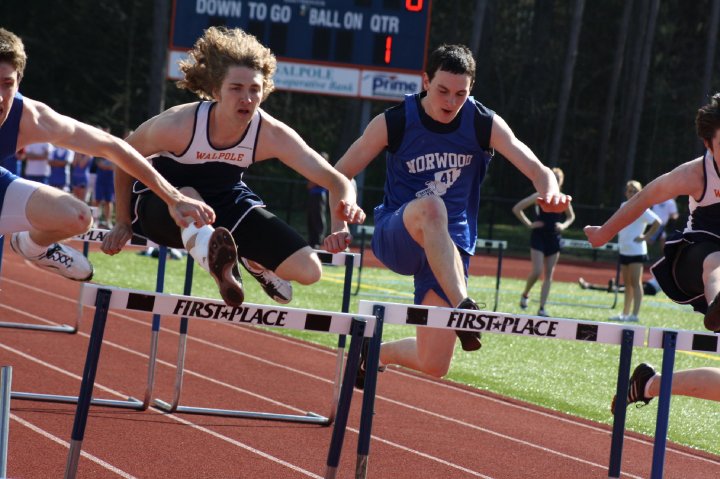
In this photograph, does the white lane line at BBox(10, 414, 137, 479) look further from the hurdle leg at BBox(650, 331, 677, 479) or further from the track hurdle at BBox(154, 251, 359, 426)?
the hurdle leg at BBox(650, 331, 677, 479)

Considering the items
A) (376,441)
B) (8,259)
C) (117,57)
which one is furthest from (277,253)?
(117,57)

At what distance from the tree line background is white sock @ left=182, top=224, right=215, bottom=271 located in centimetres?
2737

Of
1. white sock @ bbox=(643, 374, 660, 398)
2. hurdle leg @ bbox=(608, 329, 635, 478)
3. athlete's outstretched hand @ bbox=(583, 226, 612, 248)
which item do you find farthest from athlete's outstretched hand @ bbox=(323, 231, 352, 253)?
white sock @ bbox=(643, 374, 660, 398)

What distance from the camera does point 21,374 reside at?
7844 mm

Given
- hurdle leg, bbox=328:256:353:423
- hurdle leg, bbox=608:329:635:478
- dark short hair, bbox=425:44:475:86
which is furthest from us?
A: hurdle leg, bbox=328:256:353:423

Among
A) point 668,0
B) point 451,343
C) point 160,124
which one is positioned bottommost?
point 451,343

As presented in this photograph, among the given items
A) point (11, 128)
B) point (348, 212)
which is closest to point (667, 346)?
point (348, 212)

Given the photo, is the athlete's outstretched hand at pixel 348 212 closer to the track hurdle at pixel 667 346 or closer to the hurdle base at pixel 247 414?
the track hurdle at pixel 667 346

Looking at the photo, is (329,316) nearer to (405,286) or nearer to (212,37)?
(212,37)

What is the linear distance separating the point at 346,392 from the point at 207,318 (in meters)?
0.60

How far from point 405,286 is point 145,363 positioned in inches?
348

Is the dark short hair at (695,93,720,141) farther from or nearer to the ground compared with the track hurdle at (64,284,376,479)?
farther from the ground

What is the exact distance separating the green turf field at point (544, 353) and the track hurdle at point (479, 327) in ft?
10.3

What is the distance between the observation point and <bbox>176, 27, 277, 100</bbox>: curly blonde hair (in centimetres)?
514
